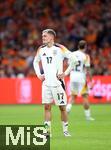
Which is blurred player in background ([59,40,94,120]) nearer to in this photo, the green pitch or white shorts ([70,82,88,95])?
white shorts ([70,82,88,95])

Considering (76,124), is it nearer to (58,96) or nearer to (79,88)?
(79,88)

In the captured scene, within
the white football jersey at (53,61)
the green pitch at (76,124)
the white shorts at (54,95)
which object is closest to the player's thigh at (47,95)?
the white shorts at (54,95)

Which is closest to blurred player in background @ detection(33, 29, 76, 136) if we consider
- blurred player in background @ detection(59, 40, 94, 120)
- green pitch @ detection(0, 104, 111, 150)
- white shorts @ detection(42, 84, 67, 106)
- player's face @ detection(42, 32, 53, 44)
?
white shorts @ detection(42, 84, 67, 106)

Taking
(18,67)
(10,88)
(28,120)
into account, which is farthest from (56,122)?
(18,67)

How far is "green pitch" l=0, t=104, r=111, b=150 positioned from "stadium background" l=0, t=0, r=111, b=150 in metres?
0.05

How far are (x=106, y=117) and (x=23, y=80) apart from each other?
825 centimetres

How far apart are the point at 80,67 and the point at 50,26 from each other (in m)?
13.1

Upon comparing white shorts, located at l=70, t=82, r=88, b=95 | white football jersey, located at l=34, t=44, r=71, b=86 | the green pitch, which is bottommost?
the green pitch

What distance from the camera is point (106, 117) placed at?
70.7ft

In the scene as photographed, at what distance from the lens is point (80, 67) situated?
70.7 feet

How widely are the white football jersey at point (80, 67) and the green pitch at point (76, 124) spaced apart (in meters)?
1.25

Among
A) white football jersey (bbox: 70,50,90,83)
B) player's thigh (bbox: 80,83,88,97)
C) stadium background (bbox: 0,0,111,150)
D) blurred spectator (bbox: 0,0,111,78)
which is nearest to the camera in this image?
white football jersey (bbox: 70,50,90,83)

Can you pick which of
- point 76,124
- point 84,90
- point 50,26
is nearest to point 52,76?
point 76,124

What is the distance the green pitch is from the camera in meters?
13.7
